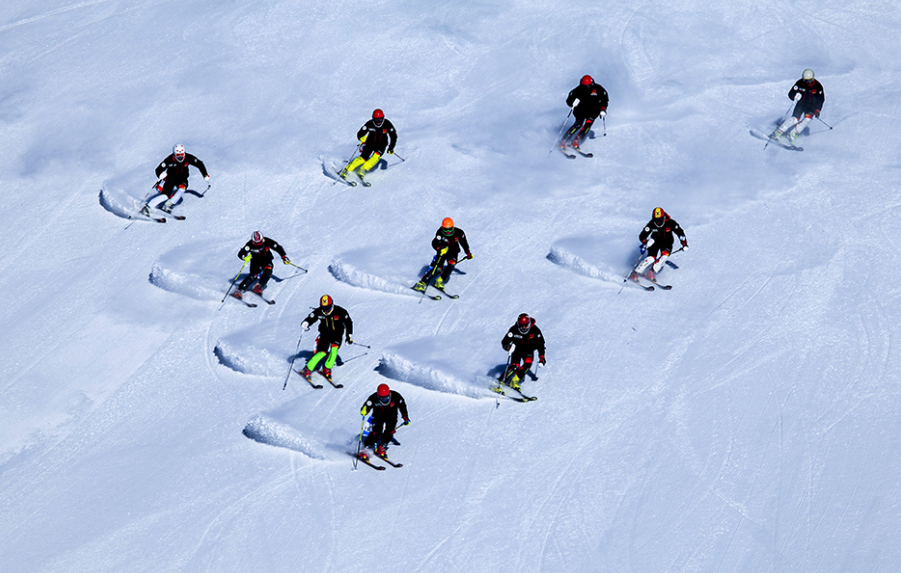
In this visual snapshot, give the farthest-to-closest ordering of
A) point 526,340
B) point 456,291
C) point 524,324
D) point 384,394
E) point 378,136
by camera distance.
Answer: point 378,136
point 456,291
point 526,340
point 524,324
point 384,394

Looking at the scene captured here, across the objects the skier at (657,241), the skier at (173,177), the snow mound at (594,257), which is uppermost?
the skier at (657,241)

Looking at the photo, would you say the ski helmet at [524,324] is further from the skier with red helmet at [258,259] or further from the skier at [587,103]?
the skier at [587,103]

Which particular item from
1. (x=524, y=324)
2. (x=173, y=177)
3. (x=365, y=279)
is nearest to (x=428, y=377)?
(x=524, y=324)

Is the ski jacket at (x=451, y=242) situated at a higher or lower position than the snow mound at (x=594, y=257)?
lower

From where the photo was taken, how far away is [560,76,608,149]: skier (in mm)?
19828

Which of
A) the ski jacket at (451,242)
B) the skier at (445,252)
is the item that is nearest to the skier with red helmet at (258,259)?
the skier at (445,252)

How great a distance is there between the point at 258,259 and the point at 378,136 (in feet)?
13.6

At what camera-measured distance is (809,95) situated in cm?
2012

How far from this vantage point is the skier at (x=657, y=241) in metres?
16.5

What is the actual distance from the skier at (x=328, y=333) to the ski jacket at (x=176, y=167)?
5.20 m

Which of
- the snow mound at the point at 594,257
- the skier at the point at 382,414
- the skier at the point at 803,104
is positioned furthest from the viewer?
the skier at the point at 803,104

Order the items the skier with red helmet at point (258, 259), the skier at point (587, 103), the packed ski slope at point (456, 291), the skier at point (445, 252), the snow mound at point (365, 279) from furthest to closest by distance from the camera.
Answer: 1. the skier at point (587, 103)
2. the snow mound at point (365, 279)
3. the skier with red helmet at point (258, 259)
4. the skier at point (445, 252)
5. the packed ski slope at point (456, 291)

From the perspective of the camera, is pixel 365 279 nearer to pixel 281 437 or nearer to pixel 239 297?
pixel 239 297

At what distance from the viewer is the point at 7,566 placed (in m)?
13.0
